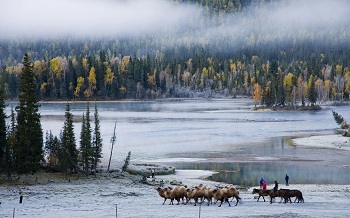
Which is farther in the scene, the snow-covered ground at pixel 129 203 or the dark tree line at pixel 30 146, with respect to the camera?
the dark tree line at pixel 30 146

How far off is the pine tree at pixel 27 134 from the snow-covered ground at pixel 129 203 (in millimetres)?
4547

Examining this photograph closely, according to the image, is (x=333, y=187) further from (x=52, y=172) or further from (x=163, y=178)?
(x=52, y=172)

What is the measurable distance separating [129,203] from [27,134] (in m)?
18.5

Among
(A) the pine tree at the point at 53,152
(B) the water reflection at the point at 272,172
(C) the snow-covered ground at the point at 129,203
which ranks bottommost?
(B) the water reflection at the point at 272,172

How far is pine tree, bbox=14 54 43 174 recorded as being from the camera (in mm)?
52875

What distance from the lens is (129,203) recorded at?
39688mm

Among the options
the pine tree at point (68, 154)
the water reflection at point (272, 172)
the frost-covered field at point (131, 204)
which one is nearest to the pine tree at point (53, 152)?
the pine tree at point (68, 154)

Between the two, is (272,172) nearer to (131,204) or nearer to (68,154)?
(68,154)

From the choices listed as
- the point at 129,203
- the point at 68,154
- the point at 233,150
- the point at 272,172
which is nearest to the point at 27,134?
the point at 68,154

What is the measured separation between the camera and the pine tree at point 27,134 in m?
52.9

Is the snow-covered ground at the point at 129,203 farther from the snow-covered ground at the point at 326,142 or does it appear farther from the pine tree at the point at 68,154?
the snow-covered ground at the point at 326,142

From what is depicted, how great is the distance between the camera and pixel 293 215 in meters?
34.1

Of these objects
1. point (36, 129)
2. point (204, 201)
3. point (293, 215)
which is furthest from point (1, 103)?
point (293, 215)

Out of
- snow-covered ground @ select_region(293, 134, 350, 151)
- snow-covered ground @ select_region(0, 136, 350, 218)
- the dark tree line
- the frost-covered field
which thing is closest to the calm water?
snow-covered ground @ select_region(293, 134, 350, 151)
